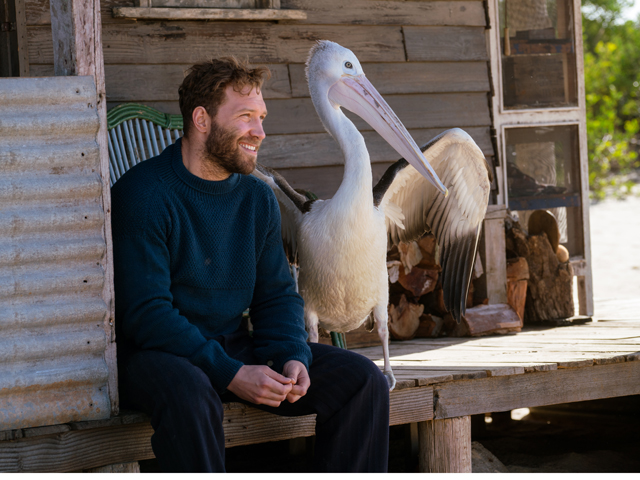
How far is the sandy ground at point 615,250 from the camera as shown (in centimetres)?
959

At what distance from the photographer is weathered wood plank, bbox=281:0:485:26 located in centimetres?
466

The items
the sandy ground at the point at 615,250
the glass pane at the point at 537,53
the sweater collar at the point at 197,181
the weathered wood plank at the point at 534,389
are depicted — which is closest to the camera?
the sweater collar at the point at 197,181

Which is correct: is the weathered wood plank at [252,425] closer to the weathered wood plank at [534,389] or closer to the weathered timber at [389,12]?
the weathered wood plank at [534,389]

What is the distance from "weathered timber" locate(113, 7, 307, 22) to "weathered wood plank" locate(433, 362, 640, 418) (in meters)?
2.24

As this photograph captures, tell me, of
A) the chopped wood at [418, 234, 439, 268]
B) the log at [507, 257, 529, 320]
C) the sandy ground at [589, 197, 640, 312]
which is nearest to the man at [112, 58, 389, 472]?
the chopped wood at [418, 234, 439, 268]

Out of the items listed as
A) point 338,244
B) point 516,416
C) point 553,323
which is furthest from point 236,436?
point 516,416

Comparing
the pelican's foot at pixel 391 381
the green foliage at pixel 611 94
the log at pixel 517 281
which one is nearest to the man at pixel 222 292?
the pelican's foot at pixel 391 381

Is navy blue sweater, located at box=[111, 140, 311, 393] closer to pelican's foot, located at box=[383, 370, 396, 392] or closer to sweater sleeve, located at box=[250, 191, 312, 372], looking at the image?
sweater sleeve, located at box=[250, 191, 312, 372]

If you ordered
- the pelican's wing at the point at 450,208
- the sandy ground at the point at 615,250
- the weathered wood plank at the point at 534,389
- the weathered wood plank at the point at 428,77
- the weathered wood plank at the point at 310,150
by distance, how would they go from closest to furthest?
the weathered wood plank at the point at 534,389
the pelican's wing at the point at 450,208
the weathered wood plank at the point at 310,150
the weathered wood plank at the point at 428,77
the sandy ground at the point at 615,250

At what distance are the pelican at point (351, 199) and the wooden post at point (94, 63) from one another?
104 cm

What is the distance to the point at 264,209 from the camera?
2.85 meters

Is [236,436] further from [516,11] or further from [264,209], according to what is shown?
[516,11]

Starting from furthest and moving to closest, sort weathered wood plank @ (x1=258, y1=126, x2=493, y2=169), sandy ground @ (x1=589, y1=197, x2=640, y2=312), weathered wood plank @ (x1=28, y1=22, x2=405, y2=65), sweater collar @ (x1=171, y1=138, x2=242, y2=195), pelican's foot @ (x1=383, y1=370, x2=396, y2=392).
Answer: sandy ground @ (x1=589, y1=197, x2=640, y2=312)
weathered wood plank @ (x1=258, y1=126, x2=493, y2=169)
weathered wood plank @ (x1=28, y1=22, x2=405, y2=65)
pelican's foot @ (x1=383, y1=370, x2=396, y2=392)
sweater collar @ (x1=171, y1=138, x2=242, y2=195)

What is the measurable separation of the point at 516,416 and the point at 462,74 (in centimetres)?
248
